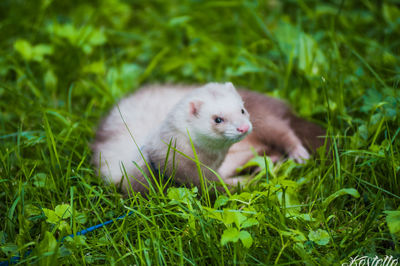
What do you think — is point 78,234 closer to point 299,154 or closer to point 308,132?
point 299,154

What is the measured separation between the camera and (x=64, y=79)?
383 centimetres

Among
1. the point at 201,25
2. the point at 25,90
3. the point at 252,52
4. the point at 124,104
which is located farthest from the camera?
the point at 201,25

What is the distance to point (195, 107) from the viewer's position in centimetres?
238

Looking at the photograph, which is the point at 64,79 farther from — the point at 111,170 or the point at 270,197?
the point at 270,197

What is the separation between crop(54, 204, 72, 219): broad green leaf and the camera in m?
2.20

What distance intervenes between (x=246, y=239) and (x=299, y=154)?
1.28 metres

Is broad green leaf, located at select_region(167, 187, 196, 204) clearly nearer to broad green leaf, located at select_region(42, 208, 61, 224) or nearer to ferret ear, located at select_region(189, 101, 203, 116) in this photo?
ferret ear, located at select_region(189, 101, 203, 116)

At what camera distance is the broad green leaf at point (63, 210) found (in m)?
2.20

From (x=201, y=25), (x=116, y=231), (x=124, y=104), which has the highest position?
(x=201, y=25)

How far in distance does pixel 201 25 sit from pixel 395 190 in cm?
298

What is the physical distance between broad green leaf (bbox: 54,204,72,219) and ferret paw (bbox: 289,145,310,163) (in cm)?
169

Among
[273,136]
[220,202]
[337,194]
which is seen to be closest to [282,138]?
[273,136]

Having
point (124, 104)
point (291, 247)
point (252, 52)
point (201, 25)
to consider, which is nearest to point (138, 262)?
point (291, 247)

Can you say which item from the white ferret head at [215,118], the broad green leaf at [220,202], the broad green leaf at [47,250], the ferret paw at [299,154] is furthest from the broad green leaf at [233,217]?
the ferret paw at [299,154]
